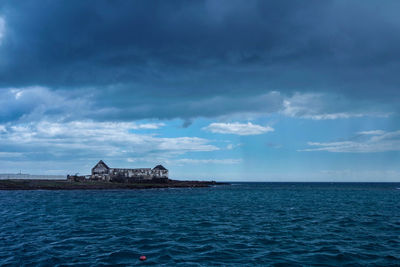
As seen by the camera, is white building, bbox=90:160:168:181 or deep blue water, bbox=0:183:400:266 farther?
white building, bbox=90:160:168:181

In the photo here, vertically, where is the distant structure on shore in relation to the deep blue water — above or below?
above

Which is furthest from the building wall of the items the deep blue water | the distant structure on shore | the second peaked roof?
the deep blue water

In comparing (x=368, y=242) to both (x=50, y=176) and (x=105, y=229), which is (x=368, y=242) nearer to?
(x=105, y=229)

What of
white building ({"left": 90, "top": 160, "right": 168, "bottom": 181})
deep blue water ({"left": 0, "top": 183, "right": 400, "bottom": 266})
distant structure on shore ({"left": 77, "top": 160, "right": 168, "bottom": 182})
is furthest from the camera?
white building ({"left": 90, "top": 160, "right": 168, "bottom": 181})

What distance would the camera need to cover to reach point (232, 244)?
73.2 ft

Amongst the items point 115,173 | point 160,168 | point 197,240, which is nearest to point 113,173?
point 115,173

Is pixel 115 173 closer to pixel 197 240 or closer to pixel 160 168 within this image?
pixel 160 168

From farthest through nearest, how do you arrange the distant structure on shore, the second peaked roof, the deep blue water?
1. the second peaked roof
2. the distant structure on shore
3. the deep blue water

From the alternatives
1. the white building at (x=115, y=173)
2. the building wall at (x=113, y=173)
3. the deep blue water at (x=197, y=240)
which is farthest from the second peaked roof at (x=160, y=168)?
the deep blue water at (x=197, y=240)

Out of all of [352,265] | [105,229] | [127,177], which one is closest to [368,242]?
[352,265]

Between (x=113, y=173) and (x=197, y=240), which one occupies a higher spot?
(x=113, y=173)

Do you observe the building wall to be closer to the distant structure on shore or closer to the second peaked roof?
the distant structure on shore

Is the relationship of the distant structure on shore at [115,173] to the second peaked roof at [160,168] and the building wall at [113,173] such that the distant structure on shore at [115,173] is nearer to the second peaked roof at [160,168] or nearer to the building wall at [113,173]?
the building wall at [113,173]

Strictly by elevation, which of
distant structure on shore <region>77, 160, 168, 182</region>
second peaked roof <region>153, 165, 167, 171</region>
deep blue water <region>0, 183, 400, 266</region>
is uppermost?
second peaked roof <region>153, 165, 167, 171</region>
